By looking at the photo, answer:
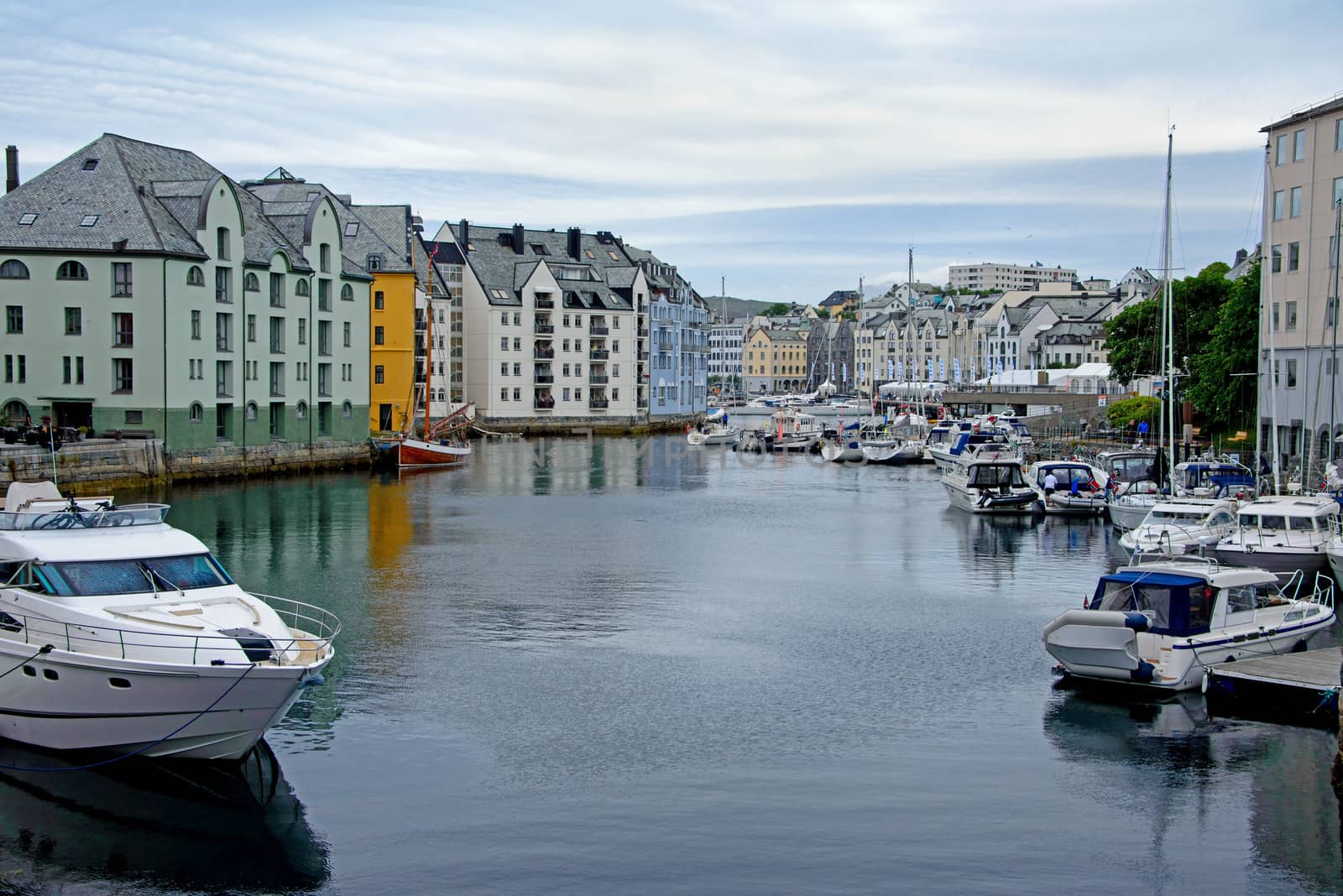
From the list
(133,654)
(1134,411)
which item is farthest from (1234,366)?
(133,654)

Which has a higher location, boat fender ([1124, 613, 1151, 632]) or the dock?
boat fender ([1124, 613, 1151, 632])

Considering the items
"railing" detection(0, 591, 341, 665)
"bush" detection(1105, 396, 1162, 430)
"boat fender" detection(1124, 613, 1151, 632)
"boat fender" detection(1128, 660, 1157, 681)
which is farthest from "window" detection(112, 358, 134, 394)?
"bush" detection(1105, 396, 1162, 430)

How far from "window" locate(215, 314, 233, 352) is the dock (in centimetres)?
5363

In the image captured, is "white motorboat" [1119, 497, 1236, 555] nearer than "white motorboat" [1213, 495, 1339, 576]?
No

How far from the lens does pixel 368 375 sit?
80.6 metres

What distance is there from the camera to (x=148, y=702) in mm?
18641

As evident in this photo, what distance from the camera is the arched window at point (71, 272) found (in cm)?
6012

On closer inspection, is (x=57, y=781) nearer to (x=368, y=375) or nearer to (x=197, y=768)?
(x=197, y=768)

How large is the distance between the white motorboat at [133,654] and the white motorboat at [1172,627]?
14461 millimetres

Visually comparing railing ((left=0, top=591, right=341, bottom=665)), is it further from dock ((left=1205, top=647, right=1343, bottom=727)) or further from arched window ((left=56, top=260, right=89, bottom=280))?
arched window ((left=56, top=260, right=89, bottom=280))

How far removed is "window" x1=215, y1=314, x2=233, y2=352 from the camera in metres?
64.8

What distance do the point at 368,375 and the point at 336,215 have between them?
1029 cm

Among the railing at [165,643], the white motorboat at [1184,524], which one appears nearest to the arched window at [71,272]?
the railing at [165,643]

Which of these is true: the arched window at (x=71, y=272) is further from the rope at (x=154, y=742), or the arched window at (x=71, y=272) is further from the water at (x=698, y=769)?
the rope at (x=154, y=742)
